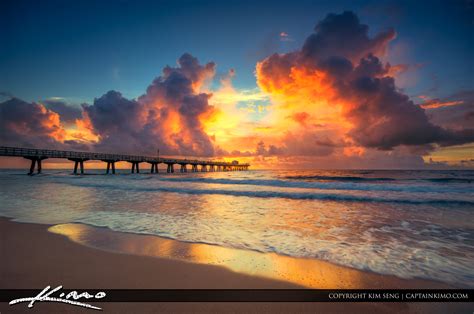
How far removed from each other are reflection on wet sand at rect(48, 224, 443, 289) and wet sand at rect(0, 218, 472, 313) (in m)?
0.02

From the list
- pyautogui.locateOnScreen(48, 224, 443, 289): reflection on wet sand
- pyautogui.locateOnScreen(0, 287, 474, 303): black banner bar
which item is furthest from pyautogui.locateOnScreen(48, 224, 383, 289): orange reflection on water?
pyautogui.locateOnScreen(0, 287, 474, 303): black banner bar

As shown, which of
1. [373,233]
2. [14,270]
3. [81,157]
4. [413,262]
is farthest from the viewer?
[81,157]

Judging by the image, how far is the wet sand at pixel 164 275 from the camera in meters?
2.55

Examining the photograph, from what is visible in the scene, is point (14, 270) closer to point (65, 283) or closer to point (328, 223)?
point (65, 283)

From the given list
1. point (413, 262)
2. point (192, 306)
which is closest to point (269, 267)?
point (192, 306)

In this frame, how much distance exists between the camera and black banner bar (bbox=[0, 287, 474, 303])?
8.95ft

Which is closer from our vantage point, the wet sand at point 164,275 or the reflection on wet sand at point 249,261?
the wet sand at point 164,275

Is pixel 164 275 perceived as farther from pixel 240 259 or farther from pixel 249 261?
pixel 249 261

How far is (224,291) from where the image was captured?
9.58ft

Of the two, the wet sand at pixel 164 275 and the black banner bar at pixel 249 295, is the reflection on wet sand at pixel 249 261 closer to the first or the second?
the wet sand at pixel 164 275

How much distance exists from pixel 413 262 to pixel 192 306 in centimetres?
428
